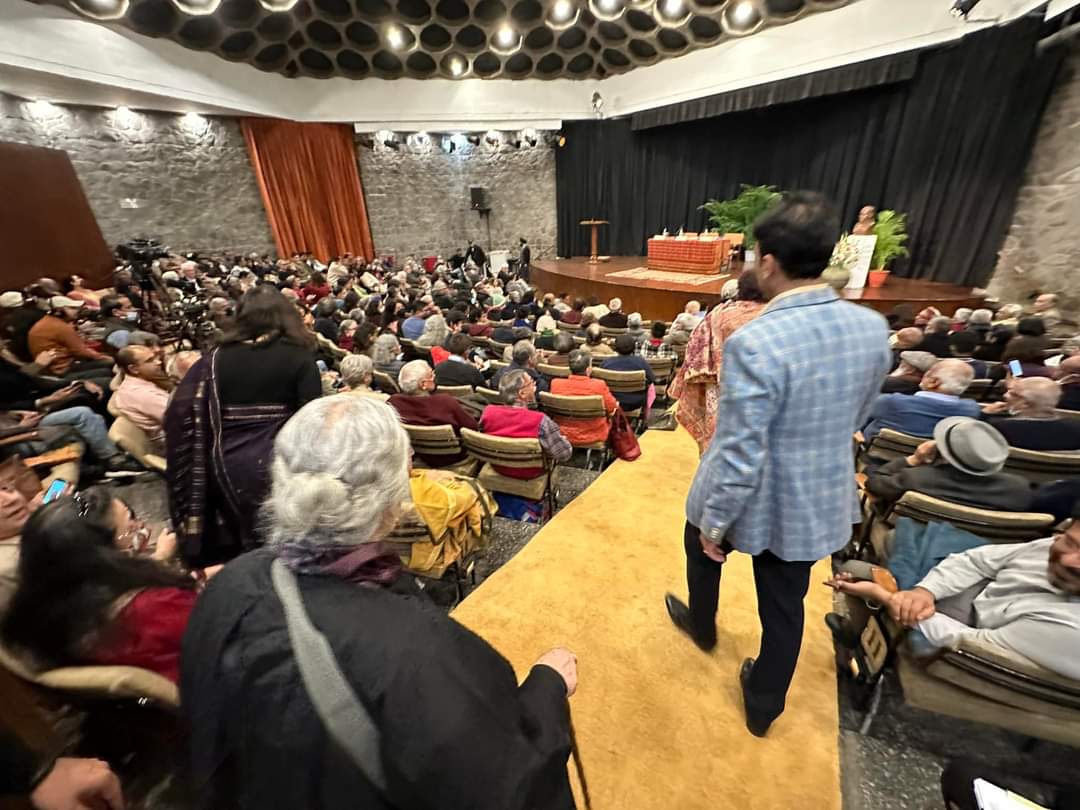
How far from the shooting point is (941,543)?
1.57 m

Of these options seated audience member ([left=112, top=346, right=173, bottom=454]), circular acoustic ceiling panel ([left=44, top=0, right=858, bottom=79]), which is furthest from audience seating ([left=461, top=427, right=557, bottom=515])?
circular acoustic ceiling panel ([left=44, top=0, right=858, bottom=79])

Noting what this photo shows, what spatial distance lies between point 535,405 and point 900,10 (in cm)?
863

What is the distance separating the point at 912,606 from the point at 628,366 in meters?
2.38

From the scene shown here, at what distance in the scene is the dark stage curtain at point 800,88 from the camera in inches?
263

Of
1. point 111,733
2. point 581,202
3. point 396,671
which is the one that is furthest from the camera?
point 581,202

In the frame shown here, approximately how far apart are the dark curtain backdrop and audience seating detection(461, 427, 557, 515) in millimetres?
7413

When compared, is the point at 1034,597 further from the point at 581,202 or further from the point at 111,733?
the point at 581,202

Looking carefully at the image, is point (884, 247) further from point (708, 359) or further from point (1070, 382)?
point (708, 359)

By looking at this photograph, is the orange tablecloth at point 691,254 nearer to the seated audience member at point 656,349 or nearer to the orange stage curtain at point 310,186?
the seated audience member at point 656,349

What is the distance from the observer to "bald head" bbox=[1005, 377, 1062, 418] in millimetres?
2180

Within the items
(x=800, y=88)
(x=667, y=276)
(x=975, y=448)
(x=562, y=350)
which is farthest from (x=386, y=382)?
(x=800, y=88)

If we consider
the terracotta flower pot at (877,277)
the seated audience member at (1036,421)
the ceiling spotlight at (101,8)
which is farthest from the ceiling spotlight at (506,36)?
Answer: the seated audience member at (1036,421)

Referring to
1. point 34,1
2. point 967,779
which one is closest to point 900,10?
point 967,779

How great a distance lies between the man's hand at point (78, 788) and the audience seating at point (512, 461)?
5.52 feet
